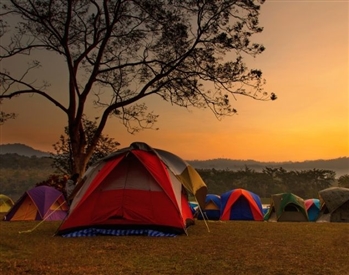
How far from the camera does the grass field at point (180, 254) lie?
555 cm

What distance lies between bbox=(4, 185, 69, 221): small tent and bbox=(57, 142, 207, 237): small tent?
17.1 feet

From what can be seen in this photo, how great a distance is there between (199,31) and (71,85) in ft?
20.5

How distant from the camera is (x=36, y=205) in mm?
14234

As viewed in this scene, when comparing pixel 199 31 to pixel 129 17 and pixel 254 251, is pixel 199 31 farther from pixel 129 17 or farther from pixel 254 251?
pixel 254 251

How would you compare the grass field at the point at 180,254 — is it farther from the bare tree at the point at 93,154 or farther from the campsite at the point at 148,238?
the bare tree at the point at 93,154

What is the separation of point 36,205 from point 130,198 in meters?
6.20

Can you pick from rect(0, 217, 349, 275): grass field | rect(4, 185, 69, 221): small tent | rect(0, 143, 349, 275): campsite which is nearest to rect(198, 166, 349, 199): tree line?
rect(4, 185, 69, 221): small tent

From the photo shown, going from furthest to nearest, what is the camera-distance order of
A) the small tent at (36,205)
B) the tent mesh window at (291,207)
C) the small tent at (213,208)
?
the small tent at (213,208), the tent mesh window at (291,207), the small tent at (36,205)

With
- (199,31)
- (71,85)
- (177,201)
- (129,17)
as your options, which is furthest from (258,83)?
(177,201)

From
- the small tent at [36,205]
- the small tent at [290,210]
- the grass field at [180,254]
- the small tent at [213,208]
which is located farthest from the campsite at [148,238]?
the small tent at [213,208]

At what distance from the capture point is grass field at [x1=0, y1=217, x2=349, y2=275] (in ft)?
18.2

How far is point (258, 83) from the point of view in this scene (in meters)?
17.3

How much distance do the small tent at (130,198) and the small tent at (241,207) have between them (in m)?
9.78

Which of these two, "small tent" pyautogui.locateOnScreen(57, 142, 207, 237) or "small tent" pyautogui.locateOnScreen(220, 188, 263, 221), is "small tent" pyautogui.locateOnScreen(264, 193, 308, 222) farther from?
"small tent" pyautogui.locateOnScreen(57, 142, 207, 237)
